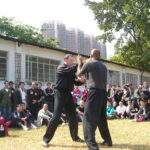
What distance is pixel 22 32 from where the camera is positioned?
41281 millimetres

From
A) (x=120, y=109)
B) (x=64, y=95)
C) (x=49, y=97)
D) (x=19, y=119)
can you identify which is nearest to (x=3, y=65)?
(x=49, y=97)

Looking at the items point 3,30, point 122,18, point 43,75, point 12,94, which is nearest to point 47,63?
point 43,75

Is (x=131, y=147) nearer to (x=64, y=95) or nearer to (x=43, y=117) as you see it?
(x=64, y=95)

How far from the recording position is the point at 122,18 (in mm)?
30656

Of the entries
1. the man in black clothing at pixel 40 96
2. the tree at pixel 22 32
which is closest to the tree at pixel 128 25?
the tree at pixel 22 32

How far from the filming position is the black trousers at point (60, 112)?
6.39 meters

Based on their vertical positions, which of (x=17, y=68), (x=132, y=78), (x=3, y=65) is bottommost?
(x=132, y=78)

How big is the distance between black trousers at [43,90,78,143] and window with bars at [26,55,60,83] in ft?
32.1

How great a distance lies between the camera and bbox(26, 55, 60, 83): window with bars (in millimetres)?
16516

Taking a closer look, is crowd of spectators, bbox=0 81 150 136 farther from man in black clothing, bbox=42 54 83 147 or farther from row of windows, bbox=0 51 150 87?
man in black clothing, bbox=42 54 83 147

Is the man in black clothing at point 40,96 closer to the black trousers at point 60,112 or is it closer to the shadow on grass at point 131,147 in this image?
the black trousers at point 60,112

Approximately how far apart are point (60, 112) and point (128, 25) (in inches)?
1057

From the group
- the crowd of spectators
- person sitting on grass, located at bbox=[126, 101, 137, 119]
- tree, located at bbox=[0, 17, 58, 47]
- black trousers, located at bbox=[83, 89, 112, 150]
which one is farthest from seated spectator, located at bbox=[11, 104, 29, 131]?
tree, located at bbox=[0, 17, 58, 47]

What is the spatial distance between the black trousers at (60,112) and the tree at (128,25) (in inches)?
889
